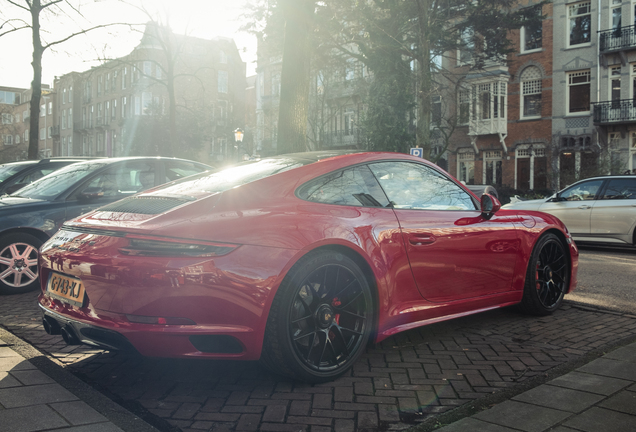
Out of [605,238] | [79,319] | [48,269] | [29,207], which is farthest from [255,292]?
[605,238]

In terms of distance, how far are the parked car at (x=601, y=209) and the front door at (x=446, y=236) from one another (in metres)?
6.44

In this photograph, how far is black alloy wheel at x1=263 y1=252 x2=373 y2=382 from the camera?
301 cm

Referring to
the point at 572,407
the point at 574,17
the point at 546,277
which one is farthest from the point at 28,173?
the point at 574,17

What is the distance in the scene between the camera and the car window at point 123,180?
6812 mm

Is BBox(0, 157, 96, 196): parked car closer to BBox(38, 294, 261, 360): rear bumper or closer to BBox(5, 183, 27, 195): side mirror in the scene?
BBox(5, 183, 27, 195): side mirror

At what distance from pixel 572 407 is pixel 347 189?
1779 millimetres

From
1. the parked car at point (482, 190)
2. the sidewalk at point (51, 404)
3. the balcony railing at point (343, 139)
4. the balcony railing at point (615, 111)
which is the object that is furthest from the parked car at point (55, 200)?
the balcony railing at point (343, 139)

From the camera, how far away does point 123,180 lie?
7.06 meters

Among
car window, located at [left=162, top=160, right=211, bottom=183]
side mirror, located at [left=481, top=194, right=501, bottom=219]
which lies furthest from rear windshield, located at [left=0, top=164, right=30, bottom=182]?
side mirror, located at [left=481, top=194, right=501, bottom=219]

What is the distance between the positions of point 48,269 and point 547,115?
3044 cm

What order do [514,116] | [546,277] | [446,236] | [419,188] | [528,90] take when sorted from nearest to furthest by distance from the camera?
1. [446,236]
2. [419,188]
3. [546,277]
4. [528,90]
5. [514,116]

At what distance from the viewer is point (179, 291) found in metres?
2.78

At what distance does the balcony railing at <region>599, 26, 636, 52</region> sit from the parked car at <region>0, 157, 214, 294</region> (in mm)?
26334

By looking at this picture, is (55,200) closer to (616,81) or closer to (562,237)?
(562,237)
